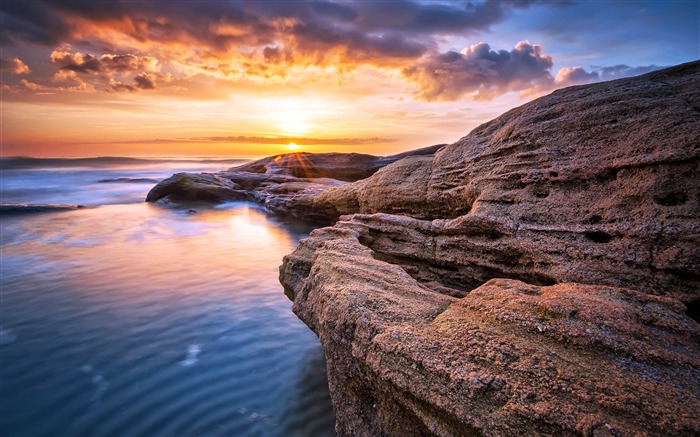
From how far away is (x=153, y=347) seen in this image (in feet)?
19.0

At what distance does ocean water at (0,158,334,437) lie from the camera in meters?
4.27

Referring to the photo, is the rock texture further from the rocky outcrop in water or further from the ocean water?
the rocky outcrop in water

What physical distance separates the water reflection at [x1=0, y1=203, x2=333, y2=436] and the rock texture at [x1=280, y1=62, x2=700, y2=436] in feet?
4.32

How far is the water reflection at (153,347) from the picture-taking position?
4273 mm

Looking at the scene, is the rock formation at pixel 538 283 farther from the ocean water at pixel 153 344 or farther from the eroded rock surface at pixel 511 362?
the ocean water at pixel 153 344

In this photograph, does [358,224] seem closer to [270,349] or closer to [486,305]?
[270,349]

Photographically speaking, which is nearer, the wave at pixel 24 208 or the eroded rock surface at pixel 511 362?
the eroded rock surface at pixel 511 362

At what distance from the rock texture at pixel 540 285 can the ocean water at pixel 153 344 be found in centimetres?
132

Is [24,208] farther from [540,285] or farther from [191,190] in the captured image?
[540,285]

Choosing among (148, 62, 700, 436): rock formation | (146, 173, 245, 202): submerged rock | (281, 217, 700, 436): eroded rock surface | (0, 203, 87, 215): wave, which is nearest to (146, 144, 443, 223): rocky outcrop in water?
(146, 173, 245, 202): submerged rock

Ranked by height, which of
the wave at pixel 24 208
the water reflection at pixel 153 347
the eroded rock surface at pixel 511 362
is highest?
the eroded rock surface at pixel 511 362

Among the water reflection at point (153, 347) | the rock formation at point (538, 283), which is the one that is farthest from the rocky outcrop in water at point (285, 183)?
the rock formation at point (538, 283)

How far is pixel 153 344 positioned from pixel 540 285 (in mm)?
5982

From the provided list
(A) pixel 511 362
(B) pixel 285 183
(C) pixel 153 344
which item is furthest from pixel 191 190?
(A) pixel 511 362
